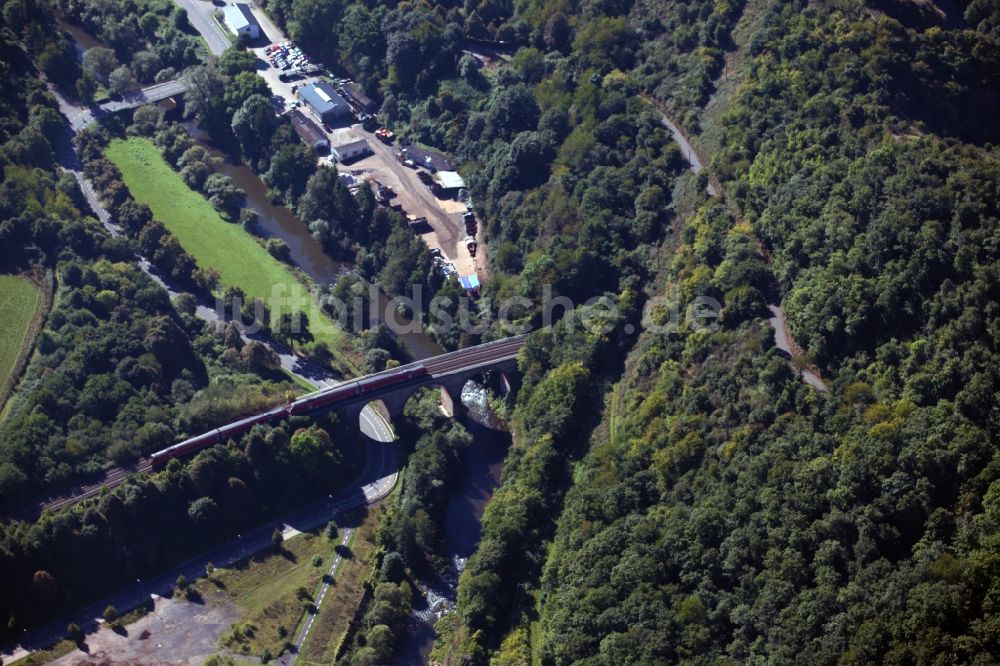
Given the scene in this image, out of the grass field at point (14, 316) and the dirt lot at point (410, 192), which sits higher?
the dirt lot at point (410, 192)

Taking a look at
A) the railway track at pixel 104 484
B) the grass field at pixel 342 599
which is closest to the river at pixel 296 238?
the grass field at pixel 342 599

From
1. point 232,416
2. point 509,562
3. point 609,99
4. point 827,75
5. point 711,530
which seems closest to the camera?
point 711,530

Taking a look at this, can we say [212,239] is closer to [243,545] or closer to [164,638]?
[243,545]

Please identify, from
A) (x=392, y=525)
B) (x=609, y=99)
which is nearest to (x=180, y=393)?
(x=392, y=525)

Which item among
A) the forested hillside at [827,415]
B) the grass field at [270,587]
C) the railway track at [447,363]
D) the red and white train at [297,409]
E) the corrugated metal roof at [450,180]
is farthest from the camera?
the corrugated metal roof at [450,180]

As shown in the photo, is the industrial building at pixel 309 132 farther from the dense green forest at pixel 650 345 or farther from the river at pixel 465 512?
the river at pixel 465 512

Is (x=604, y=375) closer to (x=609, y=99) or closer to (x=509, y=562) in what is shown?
(x=509, y=562)
